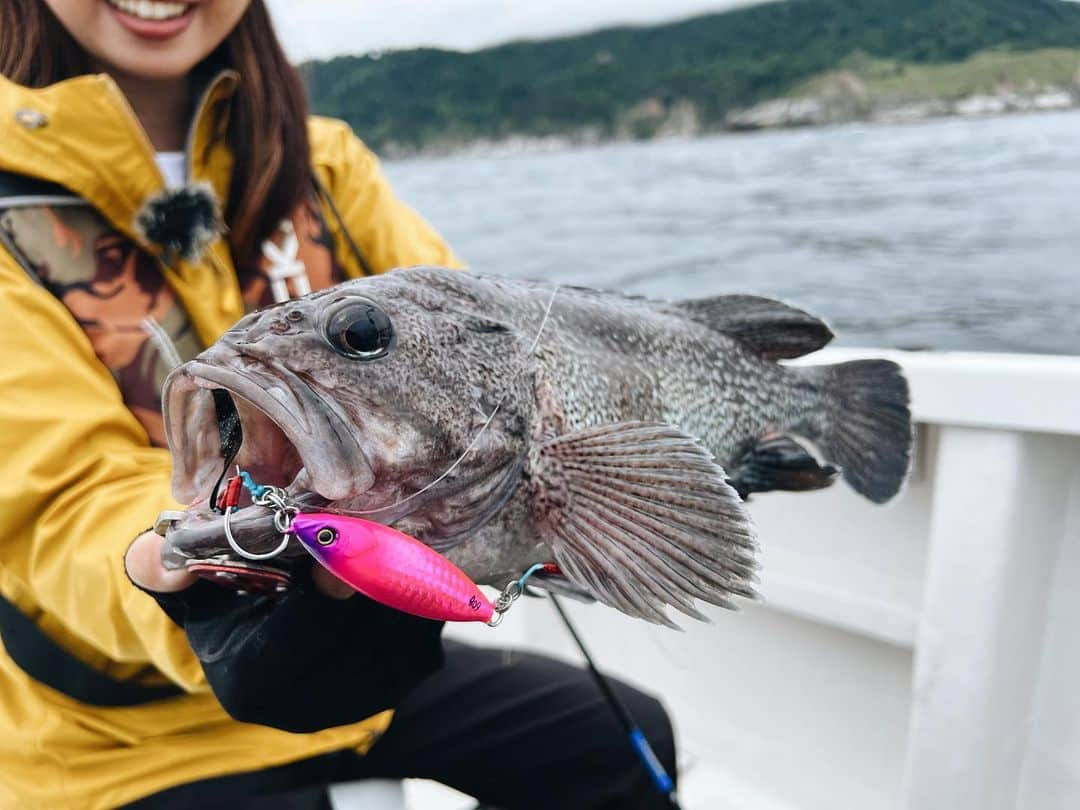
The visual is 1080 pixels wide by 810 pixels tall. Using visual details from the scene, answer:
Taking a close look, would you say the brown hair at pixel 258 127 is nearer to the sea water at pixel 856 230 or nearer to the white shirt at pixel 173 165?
the white shirt at pixel 173 165

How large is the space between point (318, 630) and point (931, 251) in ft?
17.9

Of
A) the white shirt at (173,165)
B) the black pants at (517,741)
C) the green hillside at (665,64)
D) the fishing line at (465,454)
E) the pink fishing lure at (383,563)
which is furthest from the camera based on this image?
Answer: the green hillside at (665,64)

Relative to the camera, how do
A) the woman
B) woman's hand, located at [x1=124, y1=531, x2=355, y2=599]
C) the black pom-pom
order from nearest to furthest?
woman's hand, located at [x1=124, y1=531, x2=355, y2=599] → the woman → the black pom-pom

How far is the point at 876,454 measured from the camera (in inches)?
74.4

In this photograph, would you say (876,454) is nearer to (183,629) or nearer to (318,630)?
(318,630)

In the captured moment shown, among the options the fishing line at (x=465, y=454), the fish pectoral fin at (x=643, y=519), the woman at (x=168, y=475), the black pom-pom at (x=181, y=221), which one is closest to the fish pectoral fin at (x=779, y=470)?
the fish pectoral fin at (x=643, y=519)

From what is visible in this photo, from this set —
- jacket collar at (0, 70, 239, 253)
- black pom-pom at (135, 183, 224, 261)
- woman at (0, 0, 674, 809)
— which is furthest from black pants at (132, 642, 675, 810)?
jacket collar at (0, 70, 239, 253)

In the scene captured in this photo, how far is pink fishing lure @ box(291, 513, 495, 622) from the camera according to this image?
0.99 meters

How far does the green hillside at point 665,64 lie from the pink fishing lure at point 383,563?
10.6ft

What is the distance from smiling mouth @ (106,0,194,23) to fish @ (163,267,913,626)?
1.11 m

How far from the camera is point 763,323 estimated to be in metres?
1.85

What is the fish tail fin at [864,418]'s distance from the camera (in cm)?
188

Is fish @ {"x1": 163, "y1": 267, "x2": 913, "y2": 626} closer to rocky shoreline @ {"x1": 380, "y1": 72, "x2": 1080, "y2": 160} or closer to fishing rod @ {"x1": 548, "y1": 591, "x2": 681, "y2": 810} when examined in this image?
fishing rod @ {"x1": 548, "y1": 591, "x2": 681, "y2": 810}

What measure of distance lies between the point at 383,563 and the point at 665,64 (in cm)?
1838
